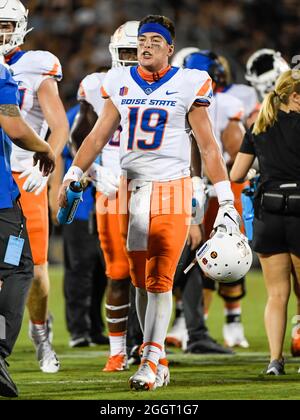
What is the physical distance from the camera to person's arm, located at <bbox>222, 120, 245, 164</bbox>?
7820 millimetres

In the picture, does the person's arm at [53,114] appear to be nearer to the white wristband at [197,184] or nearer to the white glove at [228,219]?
the white wristband at [197,184]

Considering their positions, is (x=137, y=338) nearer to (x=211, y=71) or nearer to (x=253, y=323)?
(x=211, y=71)

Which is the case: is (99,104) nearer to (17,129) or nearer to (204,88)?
(204,88)

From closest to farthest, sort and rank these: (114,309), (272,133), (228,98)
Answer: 1. (272,133)
2. (114,309)
3. (228,98)

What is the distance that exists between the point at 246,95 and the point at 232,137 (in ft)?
2.40

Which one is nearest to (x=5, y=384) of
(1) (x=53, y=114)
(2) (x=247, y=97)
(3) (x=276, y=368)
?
(3) (x=276, y=368)

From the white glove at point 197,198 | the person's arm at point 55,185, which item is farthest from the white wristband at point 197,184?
the person's arm at point 55,185

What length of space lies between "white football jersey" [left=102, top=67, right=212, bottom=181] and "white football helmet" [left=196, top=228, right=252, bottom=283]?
0.45m

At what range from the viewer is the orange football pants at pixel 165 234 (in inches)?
215

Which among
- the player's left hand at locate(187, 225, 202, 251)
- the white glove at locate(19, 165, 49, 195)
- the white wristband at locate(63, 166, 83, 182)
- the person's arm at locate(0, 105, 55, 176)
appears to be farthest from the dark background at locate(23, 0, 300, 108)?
the person's arm at locate(0, 105, 55, 176)

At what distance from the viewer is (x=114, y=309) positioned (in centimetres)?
649

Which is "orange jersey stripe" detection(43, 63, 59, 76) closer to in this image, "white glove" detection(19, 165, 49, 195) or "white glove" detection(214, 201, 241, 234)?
"white glove" detection(19, 165, 49, 195)
